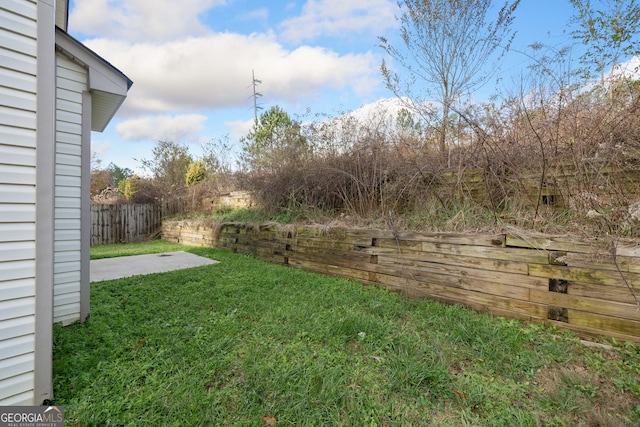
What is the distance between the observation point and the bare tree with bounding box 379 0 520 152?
4855 millimetres

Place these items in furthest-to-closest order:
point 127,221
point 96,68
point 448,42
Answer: point 127,221 → point 448,42 → point 96,68

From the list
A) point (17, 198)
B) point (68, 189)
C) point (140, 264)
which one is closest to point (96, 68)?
point (68, 189)

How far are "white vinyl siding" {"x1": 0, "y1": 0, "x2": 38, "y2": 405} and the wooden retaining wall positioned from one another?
3.19 meters

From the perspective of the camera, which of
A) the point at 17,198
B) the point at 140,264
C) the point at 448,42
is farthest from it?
the point at 140,264

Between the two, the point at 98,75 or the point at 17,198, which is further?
the point at 98,75

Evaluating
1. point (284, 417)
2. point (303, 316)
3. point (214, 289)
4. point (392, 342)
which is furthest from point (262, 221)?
point (284, 417)

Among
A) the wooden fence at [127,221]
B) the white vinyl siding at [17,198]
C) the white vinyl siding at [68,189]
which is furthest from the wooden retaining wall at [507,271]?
the wooden fence at [127,221]

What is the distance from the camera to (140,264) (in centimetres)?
522

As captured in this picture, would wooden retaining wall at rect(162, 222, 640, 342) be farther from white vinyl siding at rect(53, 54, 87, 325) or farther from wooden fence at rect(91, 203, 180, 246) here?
wooden fence at rect(91, 203, 180, 246)

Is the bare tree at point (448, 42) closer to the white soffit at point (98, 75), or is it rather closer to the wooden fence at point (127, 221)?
the white soffit at point (98, 75)

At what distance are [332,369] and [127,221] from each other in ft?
34.0

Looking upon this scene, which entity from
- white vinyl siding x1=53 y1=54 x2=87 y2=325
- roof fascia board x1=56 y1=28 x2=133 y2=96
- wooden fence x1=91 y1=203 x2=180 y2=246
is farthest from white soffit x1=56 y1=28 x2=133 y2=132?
wooden fence x1=91 y1=203 x2=180 y2=246

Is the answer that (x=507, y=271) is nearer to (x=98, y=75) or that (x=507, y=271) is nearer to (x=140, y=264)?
(x=98, y=75)

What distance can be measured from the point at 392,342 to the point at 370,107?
12.7 ft
